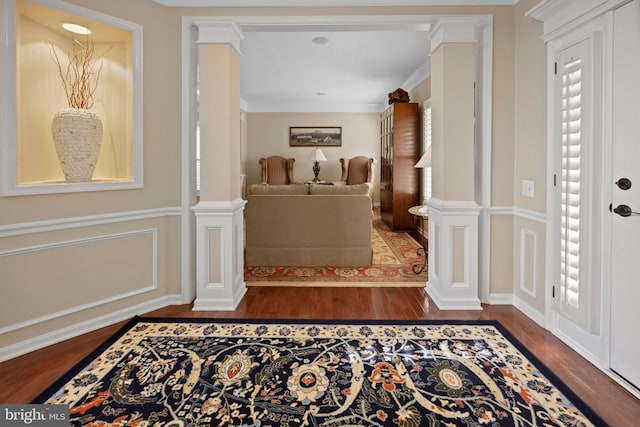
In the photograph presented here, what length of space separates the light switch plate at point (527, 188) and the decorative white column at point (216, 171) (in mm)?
2328

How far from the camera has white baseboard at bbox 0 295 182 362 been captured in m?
2.25

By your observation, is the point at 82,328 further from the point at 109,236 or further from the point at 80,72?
the point at 80,72

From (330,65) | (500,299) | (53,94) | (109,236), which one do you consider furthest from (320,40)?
(500,299)

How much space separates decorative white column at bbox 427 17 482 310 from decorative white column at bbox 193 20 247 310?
1727 millimetres

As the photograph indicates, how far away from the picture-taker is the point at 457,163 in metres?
3.01

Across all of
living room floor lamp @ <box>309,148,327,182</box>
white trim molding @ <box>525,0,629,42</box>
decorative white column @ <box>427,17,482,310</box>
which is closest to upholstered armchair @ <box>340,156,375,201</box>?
living room floor lamp @ <box>309,148,327,182</box>

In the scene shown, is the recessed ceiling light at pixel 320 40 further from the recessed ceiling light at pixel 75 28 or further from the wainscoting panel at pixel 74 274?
the wainscoting panel at pixel 74 274

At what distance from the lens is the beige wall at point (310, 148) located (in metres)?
9.12

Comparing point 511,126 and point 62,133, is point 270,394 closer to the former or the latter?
point 62,133

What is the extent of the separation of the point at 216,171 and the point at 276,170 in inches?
237

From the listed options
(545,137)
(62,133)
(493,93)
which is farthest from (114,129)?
(545,137)

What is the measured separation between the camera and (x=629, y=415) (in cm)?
167
